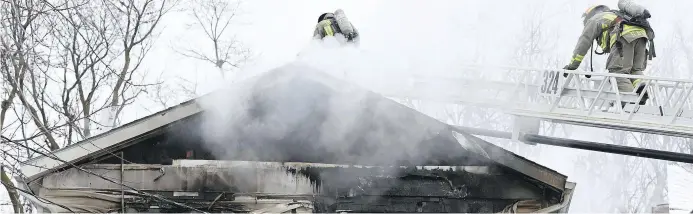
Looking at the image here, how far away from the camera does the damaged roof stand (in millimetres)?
7629

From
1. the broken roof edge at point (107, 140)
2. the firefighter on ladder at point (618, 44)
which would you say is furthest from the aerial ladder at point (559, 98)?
the broken roof edge at point (107, 140)

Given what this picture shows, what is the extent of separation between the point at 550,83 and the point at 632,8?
1266 millimetres

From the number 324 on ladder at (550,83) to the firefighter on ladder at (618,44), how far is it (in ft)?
0.75

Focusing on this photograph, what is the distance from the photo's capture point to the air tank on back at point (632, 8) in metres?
8.61

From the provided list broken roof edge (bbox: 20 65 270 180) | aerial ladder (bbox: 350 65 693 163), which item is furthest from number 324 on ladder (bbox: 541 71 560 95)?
broken roof edge (bbox: 20 65 270 180)

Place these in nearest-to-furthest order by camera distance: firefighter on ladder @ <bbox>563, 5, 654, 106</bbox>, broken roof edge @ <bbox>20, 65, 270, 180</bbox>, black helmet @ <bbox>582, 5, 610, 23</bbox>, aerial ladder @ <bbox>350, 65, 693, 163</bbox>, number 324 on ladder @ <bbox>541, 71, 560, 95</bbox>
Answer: broken roof edge @ <bbox>20, 65, 270, 180</bbox>, aerial ladder @ <bbox>350, 65, 693, 163</bbox>, firefighter on ladder @ <bbox>563, 5, 654, 106</bbox>, number 324 on ladder @ <bbox>541, 71, 560, 95</bbox>, black helmet @ <bbox>582, 5, 610, 23</bbox>

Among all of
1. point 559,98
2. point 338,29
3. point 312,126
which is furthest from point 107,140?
point 559,98

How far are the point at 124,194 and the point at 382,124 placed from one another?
274cm

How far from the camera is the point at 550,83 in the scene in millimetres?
8930

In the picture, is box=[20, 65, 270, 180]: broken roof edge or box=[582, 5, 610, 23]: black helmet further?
box=[582, 5, 610, 23]: black helmet

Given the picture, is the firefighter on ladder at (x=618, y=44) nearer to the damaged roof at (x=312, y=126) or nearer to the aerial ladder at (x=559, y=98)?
the aerial ladder at (x=559, y=98)

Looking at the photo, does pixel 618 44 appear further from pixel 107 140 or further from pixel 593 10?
pixel 107 140

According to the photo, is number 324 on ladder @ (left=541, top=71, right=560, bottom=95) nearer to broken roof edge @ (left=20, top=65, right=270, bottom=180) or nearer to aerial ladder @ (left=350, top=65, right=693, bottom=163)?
aerial ladder @ (left=350, top=65, right=693, bottom=163)

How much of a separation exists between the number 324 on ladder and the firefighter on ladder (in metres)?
0.23
